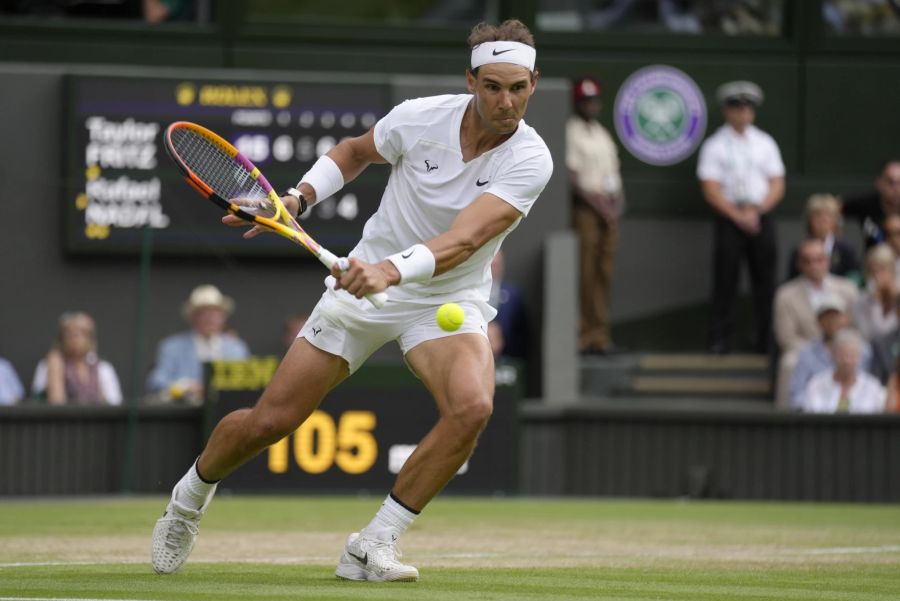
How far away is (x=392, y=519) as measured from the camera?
705 centimetres

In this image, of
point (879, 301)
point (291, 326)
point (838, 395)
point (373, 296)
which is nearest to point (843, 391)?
point (838, 395)

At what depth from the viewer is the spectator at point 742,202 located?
52.2 ft

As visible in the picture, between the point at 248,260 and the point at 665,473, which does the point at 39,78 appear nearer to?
the point at 248,260

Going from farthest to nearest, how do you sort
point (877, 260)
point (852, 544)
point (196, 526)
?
point (877, 260) < point (852, 544) < point (196, 526)

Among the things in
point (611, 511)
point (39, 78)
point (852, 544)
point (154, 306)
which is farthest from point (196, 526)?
point (39, 78)

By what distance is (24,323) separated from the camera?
559 inches

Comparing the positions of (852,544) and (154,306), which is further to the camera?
(154,306)

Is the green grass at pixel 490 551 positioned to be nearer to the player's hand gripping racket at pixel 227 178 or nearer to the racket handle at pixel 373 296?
the racket handle at pixel 373 296

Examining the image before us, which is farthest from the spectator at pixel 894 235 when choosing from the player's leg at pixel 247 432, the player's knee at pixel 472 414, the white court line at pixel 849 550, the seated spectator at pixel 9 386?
the player's leg at pixel 247 432

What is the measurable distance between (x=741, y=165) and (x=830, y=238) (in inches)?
40.1

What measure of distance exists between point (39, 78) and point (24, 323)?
2054 mm

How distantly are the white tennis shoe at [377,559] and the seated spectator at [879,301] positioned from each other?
324 inches

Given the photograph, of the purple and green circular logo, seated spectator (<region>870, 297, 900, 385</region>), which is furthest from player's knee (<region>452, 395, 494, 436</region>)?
the purple and green circular logo

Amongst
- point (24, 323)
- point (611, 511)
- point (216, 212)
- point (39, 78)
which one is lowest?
point (611, 511)
